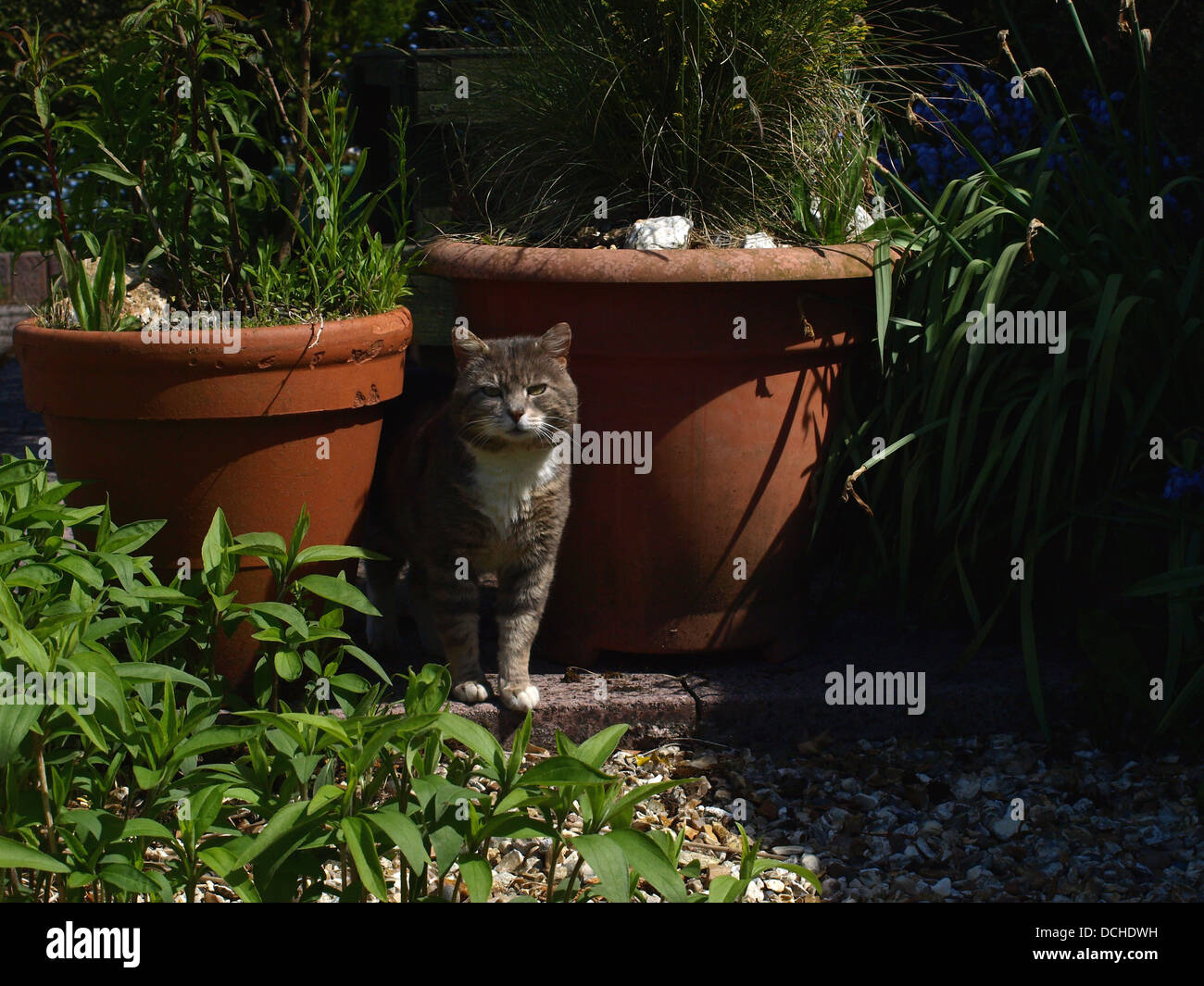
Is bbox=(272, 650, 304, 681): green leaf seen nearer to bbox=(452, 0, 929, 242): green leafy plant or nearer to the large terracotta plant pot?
the large terracotta plant pot

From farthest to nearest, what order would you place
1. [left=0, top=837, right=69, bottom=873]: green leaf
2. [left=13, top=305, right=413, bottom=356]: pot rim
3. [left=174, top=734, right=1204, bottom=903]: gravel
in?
1. [left=13, top=305, right=413, bottom=356]: pot rim
2. [left=174, top=734, right=1204, bottom=903]: gravel
3. [left=0, top=837, right=69, bottom=873]: green leaf

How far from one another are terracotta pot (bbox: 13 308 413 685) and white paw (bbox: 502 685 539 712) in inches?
22.8

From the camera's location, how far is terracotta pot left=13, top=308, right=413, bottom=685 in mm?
2549

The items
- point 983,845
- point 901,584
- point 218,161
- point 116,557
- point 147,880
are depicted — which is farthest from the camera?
point 901,584

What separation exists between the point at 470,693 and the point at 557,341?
0.84 metres

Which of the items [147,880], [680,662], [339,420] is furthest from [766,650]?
[147,880]

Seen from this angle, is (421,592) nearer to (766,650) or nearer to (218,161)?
(766,650)

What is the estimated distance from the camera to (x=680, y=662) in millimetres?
3031

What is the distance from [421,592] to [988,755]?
1454mm
